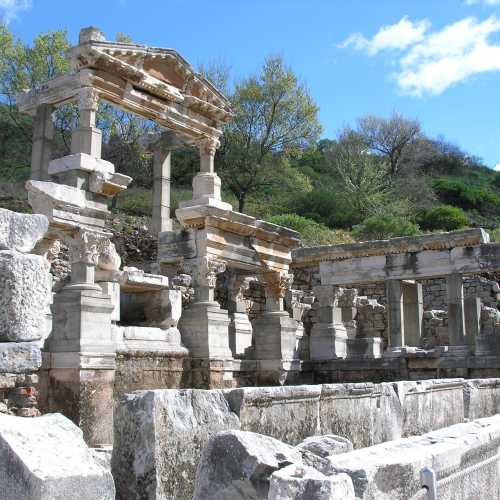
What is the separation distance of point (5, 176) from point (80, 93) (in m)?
20.0

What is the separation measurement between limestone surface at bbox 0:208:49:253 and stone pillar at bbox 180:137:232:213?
10.5m

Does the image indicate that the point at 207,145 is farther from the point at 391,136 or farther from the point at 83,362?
the point at 391,136

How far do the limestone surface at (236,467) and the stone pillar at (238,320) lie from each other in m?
12.9

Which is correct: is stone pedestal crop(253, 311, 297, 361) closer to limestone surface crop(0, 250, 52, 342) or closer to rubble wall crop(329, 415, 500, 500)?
rubble wall crop(329, 415, 500, 500)

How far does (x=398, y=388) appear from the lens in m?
7.05

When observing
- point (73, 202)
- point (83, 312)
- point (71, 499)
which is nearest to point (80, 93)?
point (73, 202)

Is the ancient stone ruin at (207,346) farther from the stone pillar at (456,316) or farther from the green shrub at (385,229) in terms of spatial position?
the green shrub at (385,229)

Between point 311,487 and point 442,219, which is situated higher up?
point 442,219

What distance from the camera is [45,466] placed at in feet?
10.5

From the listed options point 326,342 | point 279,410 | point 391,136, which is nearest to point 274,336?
point 326,342

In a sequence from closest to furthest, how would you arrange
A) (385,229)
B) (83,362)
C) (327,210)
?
(83,362), (385,229), (327,210)

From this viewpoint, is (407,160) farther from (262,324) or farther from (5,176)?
(262,324)

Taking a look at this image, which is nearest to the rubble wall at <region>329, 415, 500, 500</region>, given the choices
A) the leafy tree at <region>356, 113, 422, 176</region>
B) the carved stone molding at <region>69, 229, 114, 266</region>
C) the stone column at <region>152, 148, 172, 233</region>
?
the carved stone molding at <region>69, 229, 114, 266</region>

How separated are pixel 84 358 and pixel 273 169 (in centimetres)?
2805
